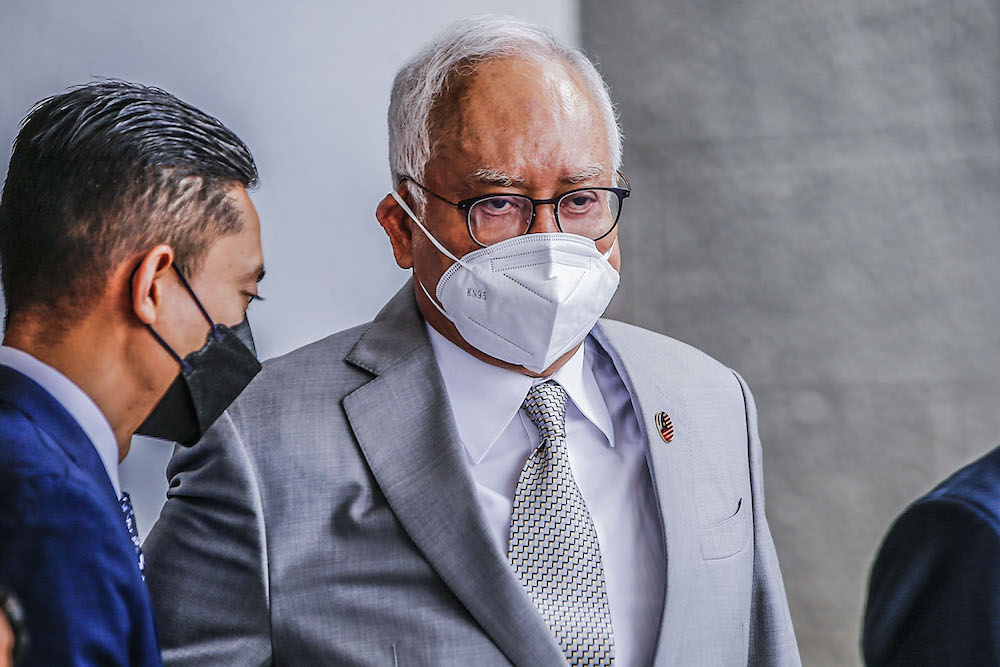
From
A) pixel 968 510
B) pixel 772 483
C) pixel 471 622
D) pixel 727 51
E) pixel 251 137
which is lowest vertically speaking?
pixel 772 483

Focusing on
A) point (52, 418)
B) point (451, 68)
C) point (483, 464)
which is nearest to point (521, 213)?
Answer: point (451, 68)

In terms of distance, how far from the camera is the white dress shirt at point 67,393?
916mm

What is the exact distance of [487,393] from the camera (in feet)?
4.59

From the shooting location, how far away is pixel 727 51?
2725 mm

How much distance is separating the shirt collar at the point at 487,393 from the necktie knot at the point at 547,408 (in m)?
0.01

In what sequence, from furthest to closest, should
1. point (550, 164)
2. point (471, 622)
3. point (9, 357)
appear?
point (550, 164)
point (471, 622)
point (9, 357)

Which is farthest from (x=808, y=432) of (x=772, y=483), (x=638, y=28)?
(x=638, y=28)

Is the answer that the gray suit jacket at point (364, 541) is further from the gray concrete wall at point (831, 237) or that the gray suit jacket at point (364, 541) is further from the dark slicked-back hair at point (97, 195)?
the gray concrete wall at point (831, 237)

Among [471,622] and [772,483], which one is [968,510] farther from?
[772,483]

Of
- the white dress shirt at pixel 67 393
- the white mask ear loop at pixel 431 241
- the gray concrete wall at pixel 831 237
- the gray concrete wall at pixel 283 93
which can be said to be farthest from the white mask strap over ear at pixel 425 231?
the gray concrete wall at pixel 831 237

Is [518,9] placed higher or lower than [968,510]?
higher

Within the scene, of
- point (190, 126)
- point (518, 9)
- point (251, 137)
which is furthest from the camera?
point (518, 9)

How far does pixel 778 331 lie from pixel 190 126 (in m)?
2.00

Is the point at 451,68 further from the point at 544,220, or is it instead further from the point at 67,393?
the point at 67,393
